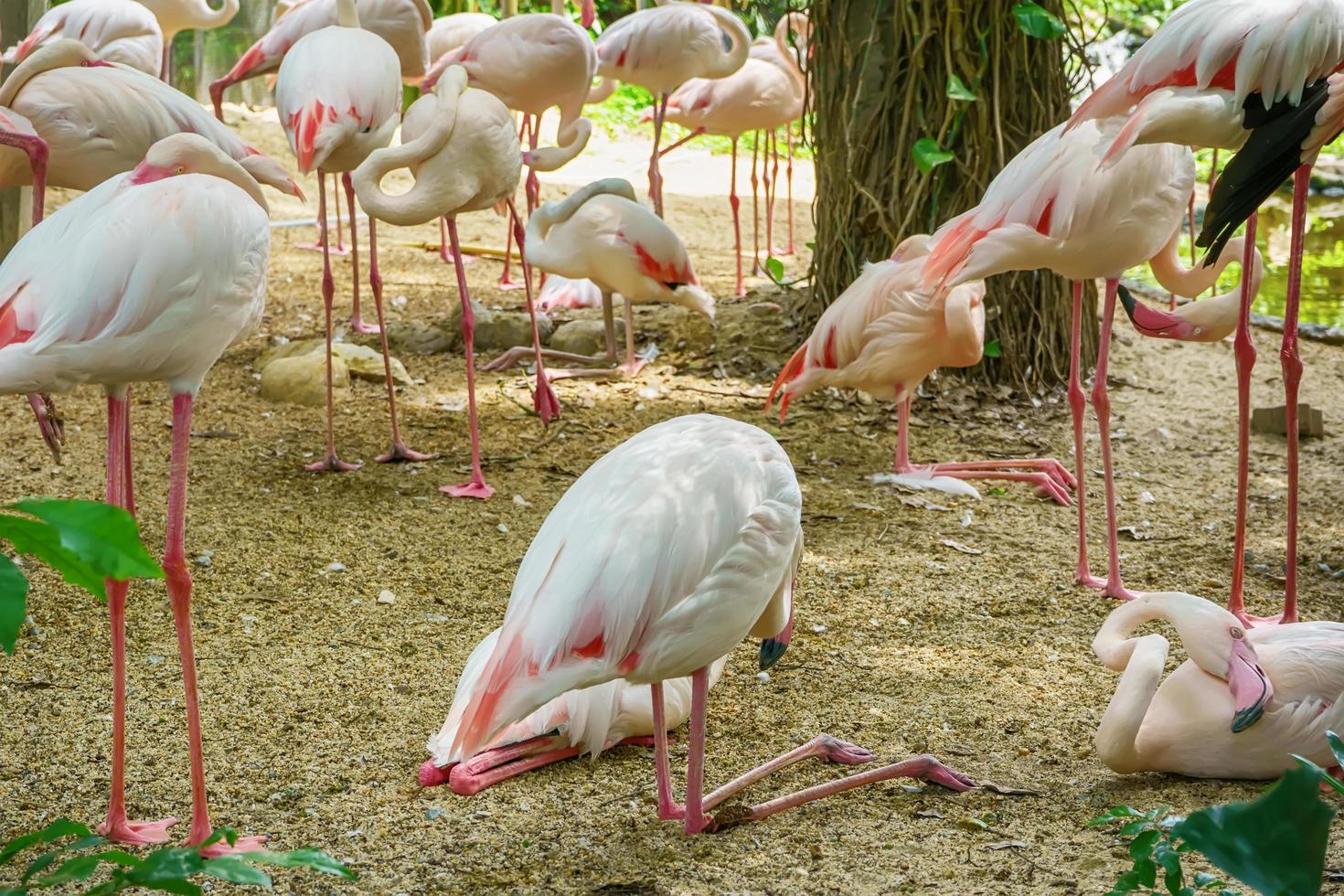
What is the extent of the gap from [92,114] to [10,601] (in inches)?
125

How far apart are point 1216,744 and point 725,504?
3.52 feet

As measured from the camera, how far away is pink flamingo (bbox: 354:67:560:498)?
418cm

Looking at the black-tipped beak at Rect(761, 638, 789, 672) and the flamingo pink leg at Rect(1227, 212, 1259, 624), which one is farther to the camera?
the flamingo pink leg at Rect(1227, 212, 1259, 624)

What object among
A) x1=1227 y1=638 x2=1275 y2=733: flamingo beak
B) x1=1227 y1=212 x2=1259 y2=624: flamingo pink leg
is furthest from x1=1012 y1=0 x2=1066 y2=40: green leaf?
x1=1227 y1=638 x2=1275 y2=733: flamingo beak

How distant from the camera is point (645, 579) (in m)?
2.12

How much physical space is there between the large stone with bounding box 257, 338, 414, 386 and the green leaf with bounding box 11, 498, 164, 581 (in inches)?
177

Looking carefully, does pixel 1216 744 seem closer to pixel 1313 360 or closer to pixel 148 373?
pixel 148 373


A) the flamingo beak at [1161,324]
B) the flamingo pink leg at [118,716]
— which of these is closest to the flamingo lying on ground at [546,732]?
the flamingo pink leg at [118,716]

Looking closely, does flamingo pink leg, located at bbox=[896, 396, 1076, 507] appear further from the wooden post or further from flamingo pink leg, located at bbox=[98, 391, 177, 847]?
the wooden post

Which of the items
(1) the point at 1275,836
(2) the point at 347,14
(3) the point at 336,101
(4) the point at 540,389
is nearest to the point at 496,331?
(4) the point at 540,389

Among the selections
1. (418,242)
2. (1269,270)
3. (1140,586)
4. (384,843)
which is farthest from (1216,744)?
(1269,270)

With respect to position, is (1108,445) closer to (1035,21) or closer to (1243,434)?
(1243,434)

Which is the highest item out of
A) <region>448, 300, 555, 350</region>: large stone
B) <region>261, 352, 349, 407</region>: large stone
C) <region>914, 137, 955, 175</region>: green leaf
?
<region>914, 137, 955, 175</region>: green leaf

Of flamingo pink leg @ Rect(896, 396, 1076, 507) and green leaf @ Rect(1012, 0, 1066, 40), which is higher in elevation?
green leaf @ Rect(1012, 0, 1066, 40)
